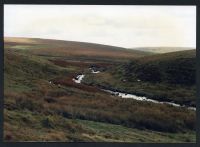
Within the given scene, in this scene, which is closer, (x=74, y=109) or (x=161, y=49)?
(x=74, y=109)

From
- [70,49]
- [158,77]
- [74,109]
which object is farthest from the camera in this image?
[158,77]

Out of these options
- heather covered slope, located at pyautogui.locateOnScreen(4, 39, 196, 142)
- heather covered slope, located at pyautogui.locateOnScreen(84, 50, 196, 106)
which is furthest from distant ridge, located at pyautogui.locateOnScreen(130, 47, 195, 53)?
heather covered slope, located at pyautogui.locateOnScreen(4, 39, 196, 142)

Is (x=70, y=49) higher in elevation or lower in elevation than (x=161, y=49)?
higher

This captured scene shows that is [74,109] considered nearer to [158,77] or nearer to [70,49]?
[70,49]

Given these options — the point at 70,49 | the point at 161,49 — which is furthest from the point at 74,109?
the point at 161,49

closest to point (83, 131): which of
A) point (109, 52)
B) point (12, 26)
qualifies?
point (109, 52)

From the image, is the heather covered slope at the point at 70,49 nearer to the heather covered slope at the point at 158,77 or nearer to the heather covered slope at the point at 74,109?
the heather covered slope at the point at 74,109

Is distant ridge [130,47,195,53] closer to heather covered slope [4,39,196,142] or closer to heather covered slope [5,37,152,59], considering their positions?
heather covered slope [5,37,152,59]

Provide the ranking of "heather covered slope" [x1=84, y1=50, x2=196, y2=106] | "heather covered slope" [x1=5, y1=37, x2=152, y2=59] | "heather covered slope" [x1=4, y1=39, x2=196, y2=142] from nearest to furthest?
"heather covered slope" [x1=4, y1=39, x2=196, y2=142]
"heather covered slope" [x1=84, y1=50, x2=196, y2=106]
"heather covered slope" [x1=5, y1=37, x2=152, y2=59]

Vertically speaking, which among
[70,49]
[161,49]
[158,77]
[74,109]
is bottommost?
[74,109]

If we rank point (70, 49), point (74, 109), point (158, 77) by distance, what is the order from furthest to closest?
point (158, 77), point (70, 49), point (74, 109)

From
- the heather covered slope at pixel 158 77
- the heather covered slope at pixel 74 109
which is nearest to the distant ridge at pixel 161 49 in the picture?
the heather covered slope at pixel 158 77
